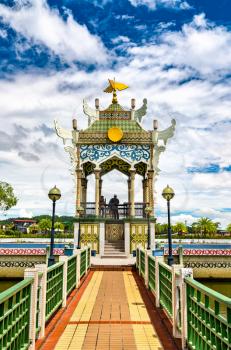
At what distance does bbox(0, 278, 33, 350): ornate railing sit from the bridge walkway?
98 centimetres

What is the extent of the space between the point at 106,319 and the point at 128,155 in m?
12.9

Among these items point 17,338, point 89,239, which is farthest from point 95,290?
point 89,239

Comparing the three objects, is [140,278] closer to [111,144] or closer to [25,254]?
[25,254]

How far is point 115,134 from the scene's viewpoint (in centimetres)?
1845

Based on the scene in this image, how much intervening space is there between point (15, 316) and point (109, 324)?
2.86m

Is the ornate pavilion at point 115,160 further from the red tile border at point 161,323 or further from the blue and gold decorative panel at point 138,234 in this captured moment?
the red tile border at point 161,323

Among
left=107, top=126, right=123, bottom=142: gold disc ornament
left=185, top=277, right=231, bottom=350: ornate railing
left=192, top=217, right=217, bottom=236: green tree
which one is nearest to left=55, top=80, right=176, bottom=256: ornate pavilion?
left=107, top=126, right=123, bottom=142: gold disc ornament

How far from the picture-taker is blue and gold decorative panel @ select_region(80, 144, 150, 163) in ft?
60.7

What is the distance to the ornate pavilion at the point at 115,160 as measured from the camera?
17875mm

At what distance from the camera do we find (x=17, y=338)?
3568mm

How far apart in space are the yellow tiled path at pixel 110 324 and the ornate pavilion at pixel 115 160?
26.9ft

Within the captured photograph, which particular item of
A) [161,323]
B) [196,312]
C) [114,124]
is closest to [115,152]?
[114,124]

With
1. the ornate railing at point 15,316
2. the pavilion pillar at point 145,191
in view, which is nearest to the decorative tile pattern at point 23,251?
the pavilion pillar at point 145,191

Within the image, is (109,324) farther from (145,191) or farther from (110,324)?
(145,191)
